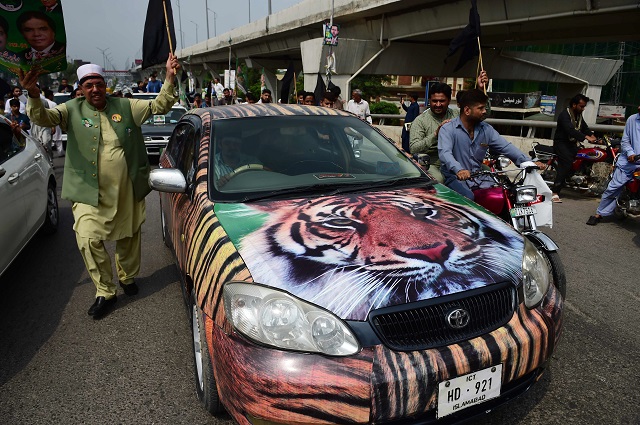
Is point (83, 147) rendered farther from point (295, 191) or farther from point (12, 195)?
point (295, 191)

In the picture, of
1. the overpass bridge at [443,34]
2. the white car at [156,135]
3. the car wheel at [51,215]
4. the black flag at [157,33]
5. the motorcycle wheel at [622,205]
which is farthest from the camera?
the overpass bridge at [443,34]

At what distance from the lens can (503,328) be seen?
2.12 meters

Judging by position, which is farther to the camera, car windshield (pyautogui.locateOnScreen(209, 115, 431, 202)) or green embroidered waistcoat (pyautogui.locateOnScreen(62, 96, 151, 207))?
green embroidered waistcoat (pyautogui.locateOnScreen(62, 96, 151, 207))

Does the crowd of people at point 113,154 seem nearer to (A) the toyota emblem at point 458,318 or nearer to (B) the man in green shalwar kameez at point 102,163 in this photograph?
(B) the man in green shalwar kameez at point 102,163

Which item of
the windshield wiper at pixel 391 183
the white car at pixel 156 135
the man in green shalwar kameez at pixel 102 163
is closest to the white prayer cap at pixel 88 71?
the man in green shalwar kameez at pixel 102 163

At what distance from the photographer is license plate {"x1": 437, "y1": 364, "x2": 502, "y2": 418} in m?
1.94

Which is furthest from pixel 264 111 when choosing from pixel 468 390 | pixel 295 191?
pixel 468 390

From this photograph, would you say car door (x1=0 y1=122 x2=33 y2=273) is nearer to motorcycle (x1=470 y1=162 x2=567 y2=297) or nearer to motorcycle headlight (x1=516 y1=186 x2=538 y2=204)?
motorcycle (x1=470 y1=162 x2=567 y2=297)

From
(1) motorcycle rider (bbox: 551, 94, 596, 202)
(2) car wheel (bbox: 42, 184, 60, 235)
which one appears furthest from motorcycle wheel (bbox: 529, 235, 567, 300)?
(2) car wheel (bbox: 42, 184, 60, 235)

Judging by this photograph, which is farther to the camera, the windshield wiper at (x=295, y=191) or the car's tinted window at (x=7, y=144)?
the car's tinted window at (x=7, y=144)

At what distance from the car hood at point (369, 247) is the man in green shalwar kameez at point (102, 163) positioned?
5.03ft

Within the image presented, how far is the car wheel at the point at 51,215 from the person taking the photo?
5.92 metres

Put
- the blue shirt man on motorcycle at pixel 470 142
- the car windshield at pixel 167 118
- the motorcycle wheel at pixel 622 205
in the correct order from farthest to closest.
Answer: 1. the car windshield at pixel 167 118
2. the motorcycle wheel at pixel 622 205
3. the blue shirt man on motorcycle at pixel 470 142

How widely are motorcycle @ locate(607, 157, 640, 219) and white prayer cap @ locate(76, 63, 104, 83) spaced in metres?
6.01
